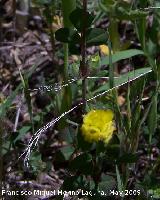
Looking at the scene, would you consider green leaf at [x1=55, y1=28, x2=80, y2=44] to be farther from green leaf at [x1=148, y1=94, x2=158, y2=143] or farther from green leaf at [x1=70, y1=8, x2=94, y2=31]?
green leaf at [x1=148, y1=94, x2=158, y2=143]

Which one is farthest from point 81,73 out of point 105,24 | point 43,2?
point 105,24

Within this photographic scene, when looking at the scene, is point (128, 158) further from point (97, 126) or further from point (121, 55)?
point (121, 55)

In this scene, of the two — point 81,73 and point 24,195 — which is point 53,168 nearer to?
point 24,195

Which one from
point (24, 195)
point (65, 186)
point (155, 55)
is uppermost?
point (155, 55)

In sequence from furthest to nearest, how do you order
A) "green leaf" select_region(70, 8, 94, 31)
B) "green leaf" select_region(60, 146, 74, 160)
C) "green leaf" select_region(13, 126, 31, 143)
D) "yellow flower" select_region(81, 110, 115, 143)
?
"green leaf" select_region(13, 126, 31, 143), "green leaf" select_region(60, 146, 74, 160), "green leaf" select_region(70, 8, 94, 31), "yellow flower" select_region(81, 110, 115, 143)

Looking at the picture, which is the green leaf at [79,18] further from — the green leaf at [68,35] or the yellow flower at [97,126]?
the yellow flower at [97,126]

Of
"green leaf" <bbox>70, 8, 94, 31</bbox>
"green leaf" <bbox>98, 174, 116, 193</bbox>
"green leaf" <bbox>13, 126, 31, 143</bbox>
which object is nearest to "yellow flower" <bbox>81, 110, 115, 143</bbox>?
"green leaf" <bbox>98, 174, 116, 193</bbox>
